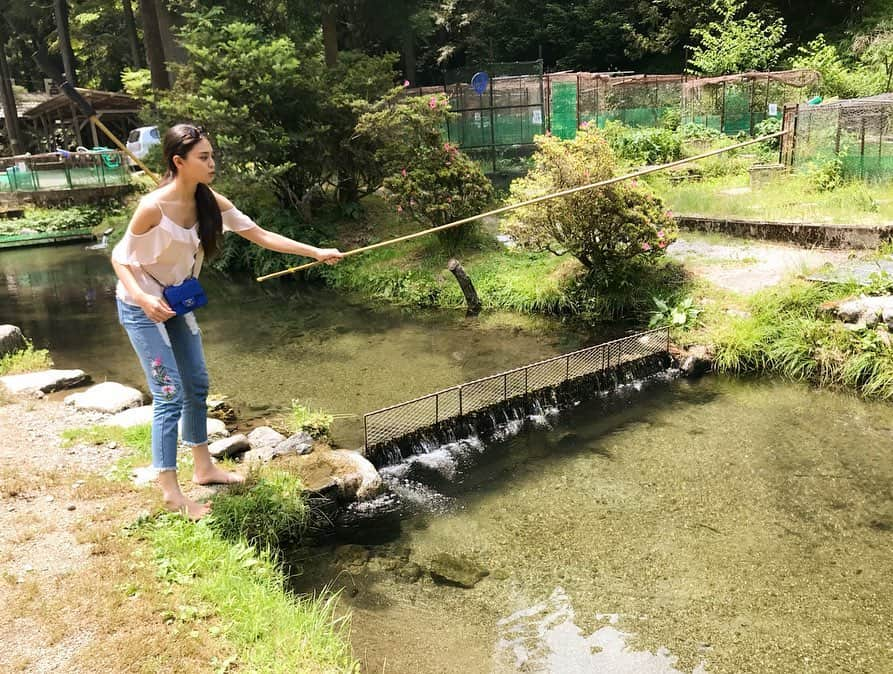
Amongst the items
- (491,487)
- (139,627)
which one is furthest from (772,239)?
(139,627)

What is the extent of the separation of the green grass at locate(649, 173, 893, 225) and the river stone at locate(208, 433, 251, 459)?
8716 mm

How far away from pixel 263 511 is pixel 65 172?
20.2 m

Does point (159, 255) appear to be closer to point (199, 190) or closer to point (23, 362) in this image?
point (199, 190)

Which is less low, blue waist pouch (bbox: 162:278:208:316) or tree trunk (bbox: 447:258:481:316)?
blue waist pouch (bbox: 162:278:208:316)

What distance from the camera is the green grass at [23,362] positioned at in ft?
25.0

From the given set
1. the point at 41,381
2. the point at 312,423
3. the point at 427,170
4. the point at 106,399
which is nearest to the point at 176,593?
the point at 312,423

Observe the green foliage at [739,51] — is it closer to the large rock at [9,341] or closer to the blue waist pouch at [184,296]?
the large rock at [9,341]

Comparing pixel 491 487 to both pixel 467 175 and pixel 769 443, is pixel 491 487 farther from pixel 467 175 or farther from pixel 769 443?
pixel 467 175

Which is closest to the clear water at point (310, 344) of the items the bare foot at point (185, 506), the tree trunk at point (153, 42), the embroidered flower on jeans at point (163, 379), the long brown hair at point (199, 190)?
the bare foot at point (185, 506)

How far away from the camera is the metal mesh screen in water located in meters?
11.1

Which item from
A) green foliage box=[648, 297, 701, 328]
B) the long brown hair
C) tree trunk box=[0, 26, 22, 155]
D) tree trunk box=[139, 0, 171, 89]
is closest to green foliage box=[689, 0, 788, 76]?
green foliage box=[648, 297, 701, 328]

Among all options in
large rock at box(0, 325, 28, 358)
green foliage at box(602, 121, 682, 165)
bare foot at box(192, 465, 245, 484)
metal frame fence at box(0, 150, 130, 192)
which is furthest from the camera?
metal frame fence at box(0, 150, 130, 192)

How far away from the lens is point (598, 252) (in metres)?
9.92

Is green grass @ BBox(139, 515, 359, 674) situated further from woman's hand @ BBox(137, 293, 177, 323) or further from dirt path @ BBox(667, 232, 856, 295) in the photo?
dirt path @ BBox(667, 232, 856, 295)
